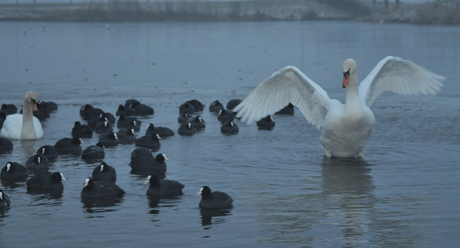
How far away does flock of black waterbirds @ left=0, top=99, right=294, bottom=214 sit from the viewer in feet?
33.1

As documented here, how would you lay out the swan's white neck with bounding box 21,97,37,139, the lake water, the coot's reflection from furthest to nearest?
the swan's white neck with bounding box 21,97,37,139 < the coot's reflection < the lake water

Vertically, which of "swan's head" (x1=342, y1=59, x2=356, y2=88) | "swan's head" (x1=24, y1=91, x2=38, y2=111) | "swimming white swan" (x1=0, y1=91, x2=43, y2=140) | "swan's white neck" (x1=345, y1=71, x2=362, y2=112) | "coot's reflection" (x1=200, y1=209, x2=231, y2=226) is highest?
"swan's head" (x1=342, y1=59, x2=356, y2=88)

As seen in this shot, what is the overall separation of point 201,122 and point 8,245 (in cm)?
797

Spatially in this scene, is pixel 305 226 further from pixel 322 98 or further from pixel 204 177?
pixel 322 98

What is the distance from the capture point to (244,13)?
8800cm

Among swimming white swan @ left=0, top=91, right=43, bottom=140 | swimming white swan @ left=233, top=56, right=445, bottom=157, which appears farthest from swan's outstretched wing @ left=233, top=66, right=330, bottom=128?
swimming white swan @ left=0, top=91, right=43, bottom=140

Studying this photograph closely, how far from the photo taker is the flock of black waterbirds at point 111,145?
10094 mm

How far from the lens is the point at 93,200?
10.0 metres

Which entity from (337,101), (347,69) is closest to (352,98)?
(347,69)

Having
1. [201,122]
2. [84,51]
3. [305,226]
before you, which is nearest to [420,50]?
[84,51]

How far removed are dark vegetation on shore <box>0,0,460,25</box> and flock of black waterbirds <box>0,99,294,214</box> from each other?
45287 millimetres

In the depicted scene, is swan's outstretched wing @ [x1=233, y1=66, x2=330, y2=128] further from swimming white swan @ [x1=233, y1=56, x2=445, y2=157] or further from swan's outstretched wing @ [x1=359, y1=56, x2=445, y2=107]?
swan's outstretched wing @ [x1=359, y1=56, x2=445, y2=107]

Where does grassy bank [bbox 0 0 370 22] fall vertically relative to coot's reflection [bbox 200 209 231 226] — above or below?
above

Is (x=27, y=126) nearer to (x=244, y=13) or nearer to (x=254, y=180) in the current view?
(x=254, y=180)
